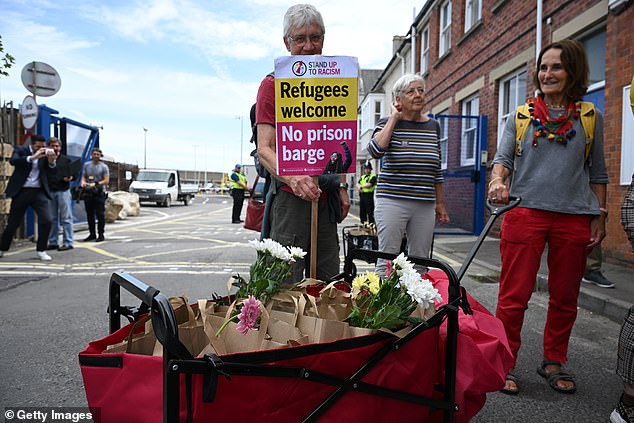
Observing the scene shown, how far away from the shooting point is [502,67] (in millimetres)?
10438

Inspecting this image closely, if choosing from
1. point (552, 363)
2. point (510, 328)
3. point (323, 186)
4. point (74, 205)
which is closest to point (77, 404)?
point (323, 186)

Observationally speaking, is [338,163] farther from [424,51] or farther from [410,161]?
[424,51]

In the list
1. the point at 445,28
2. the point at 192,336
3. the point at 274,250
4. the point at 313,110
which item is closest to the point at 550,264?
the point at 313,110

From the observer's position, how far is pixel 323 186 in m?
2.64

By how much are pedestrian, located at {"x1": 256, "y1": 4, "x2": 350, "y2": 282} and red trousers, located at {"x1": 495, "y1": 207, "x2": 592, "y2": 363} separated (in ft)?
3.36

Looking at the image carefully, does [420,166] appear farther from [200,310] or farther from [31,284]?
[31,284]

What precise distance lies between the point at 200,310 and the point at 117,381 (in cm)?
38

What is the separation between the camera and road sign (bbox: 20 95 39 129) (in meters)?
8.58

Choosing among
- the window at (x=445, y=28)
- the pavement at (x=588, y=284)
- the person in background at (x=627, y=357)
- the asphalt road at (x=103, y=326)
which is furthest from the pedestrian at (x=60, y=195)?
the window at (x=445, y=28)

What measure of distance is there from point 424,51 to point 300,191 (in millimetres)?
16740

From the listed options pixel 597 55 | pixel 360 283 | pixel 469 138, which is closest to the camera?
pixel 360 283

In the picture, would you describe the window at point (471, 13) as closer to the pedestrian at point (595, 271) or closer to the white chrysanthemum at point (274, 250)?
the pedestrian at point (595, 271)

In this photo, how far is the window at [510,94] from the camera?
9938 mm

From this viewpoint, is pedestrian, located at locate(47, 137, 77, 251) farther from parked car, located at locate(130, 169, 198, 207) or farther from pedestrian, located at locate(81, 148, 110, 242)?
parked car, located at locate(130, 169, 198, 207)
